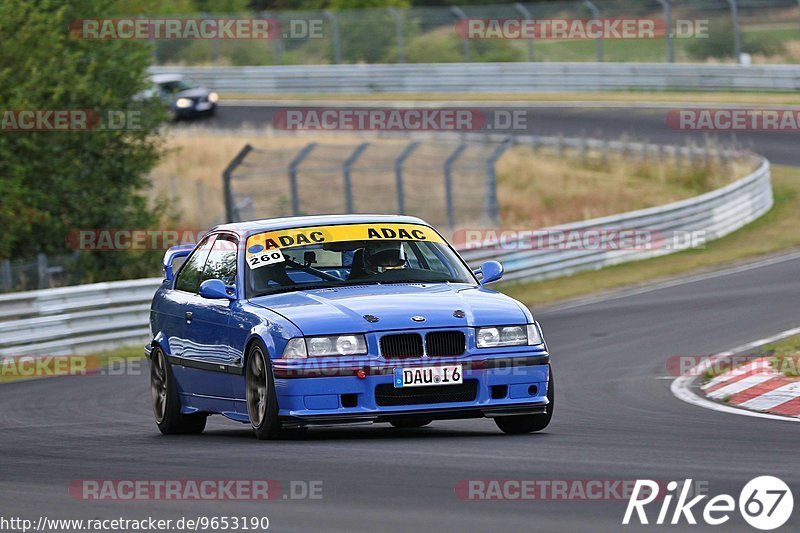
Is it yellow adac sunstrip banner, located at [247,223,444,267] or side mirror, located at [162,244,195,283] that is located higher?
yellow adac sunstrip banner, located at [247,223,444,267]

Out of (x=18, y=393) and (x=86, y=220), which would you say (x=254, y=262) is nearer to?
(x=18, y=393)

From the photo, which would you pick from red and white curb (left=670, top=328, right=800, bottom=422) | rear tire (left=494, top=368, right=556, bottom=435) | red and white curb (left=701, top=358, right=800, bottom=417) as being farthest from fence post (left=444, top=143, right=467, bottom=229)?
rear tire (left=494, top=368, right=556, bottom=435)

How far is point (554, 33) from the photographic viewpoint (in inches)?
1839

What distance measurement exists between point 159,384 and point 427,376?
2918mm

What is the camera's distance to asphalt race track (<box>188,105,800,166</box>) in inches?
1503

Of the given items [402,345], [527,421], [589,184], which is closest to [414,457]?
[402,345]

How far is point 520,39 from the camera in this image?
46.9 meters

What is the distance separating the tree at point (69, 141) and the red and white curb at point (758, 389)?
13.6 metres

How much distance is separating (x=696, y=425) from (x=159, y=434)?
3725 mm

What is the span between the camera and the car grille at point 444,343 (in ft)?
29.5

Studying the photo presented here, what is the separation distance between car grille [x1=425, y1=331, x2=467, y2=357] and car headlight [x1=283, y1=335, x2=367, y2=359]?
0.38m

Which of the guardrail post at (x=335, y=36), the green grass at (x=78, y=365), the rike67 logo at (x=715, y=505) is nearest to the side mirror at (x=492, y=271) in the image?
the rike67 logo at (x=715, y=505)

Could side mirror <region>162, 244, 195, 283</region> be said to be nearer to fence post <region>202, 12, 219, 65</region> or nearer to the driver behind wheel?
the driver behind wheel

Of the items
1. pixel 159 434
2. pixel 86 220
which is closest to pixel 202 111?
pixel 86 220
